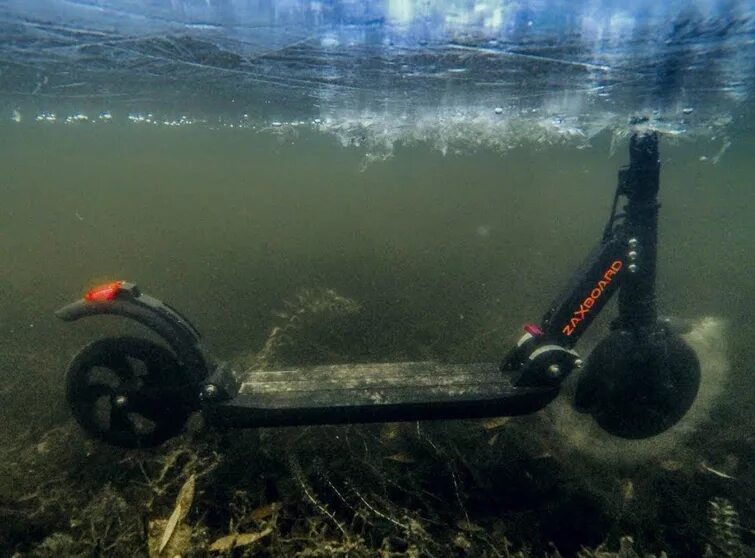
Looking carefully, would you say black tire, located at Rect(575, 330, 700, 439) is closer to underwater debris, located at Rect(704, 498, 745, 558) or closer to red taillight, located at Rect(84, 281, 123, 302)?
underwater debris, located at Rect(704, 498, 745, 558)

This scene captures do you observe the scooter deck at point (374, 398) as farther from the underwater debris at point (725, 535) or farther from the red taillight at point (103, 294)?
the underwater debris at point (725, 535)

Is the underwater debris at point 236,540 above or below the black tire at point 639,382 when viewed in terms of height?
below

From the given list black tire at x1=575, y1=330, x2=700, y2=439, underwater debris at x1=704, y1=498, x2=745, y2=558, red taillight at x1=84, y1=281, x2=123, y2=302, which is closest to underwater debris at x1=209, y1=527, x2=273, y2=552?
red taillight at x1=84, y1=281, x2=123, y2=302

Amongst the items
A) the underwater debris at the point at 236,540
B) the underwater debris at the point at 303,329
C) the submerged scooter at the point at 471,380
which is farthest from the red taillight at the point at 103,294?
the underwater debris at the point at 303,329

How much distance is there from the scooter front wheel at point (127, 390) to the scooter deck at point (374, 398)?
0.49 metres

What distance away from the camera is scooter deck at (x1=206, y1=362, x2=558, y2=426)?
3.84 meters

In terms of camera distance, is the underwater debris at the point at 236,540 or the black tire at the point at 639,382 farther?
the black tire at the point at 639,382

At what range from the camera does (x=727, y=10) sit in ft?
16.0

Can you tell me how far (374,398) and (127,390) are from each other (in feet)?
7.54

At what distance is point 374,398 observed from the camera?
154 inches

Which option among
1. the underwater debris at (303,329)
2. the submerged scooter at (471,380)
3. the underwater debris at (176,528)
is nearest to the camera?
the underwater debris at (176,528)

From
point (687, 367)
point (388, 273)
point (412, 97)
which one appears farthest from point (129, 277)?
point (687, 367)

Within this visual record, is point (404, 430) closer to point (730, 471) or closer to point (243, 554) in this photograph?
point (243, 554)

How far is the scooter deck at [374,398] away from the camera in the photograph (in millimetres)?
3836
